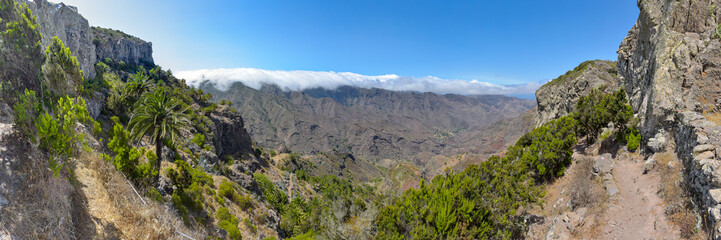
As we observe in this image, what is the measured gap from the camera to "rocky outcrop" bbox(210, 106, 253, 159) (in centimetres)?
7294

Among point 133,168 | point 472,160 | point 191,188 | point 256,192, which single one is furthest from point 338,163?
point 133,168

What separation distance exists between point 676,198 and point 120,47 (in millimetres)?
210918

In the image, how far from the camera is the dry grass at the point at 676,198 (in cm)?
1105

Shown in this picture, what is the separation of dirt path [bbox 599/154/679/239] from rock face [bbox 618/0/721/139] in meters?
3.88

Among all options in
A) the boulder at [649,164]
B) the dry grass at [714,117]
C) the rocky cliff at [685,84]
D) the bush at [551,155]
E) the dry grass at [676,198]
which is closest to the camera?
the dry grass at [676,198]

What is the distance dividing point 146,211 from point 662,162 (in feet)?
90.2

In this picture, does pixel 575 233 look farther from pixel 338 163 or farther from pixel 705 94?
pixel 338 163

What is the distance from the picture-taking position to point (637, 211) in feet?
46.3

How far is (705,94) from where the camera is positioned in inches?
617

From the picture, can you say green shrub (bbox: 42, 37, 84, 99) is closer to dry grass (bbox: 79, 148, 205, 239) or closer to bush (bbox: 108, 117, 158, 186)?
dry grass (bbox: 79, 148, 205, 239)

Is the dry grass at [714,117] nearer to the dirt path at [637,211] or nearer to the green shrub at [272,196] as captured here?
the dirt path at [637,211]

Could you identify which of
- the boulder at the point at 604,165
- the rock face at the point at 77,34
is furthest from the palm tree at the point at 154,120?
the rock face at the point at 77,34

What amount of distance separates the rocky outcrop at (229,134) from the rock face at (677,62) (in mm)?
74220

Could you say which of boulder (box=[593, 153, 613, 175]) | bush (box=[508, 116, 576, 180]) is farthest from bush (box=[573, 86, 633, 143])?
boulder (box=[593, 153, 613, 175])
